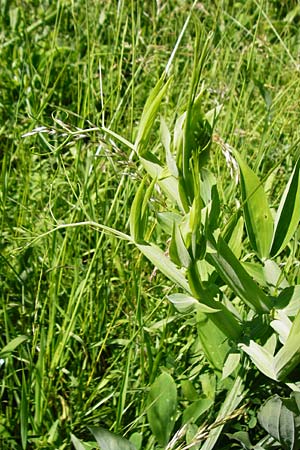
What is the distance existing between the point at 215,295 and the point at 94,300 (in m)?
0.38

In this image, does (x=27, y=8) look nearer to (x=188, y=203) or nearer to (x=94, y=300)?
(x=94, y=300)

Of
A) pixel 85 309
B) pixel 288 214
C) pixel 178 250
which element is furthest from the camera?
pixel 85 309

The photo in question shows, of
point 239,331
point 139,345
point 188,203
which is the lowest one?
point 139,345

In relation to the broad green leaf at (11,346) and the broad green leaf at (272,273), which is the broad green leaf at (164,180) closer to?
the broad green leaf at (272,273)

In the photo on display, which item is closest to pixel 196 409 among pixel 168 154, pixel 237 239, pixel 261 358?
pixel 261 358

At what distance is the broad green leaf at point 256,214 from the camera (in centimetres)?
118

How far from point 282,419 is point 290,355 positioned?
9 cm

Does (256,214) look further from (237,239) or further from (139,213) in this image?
(139,213)

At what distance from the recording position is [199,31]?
99 centimetres

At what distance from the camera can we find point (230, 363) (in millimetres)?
1187

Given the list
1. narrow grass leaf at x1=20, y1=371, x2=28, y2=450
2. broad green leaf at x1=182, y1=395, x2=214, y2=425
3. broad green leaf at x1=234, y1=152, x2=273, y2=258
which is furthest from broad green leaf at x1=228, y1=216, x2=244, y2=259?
narrow grass leaf at x1=20, y1=371, x2=28, y2=450

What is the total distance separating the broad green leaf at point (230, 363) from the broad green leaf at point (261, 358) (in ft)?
0.11

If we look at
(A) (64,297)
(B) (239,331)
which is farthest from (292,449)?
(A) (64,297)

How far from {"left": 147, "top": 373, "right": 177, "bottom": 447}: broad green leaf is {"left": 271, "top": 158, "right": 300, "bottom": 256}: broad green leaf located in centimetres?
26
